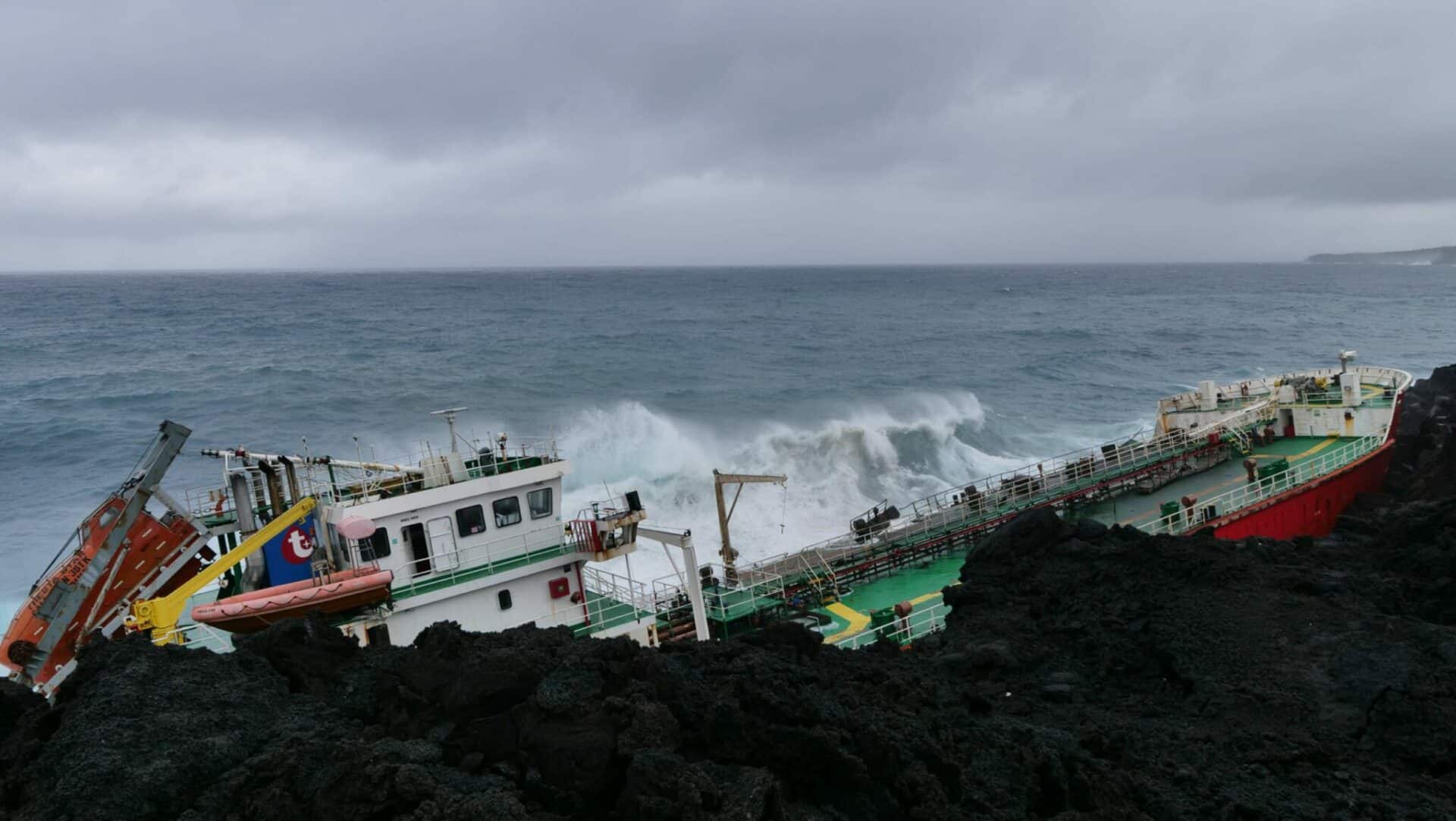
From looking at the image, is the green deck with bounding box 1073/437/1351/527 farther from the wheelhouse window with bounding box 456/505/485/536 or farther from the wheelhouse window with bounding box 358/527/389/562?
the wheelhouse window with bounding box 358/527/389/562

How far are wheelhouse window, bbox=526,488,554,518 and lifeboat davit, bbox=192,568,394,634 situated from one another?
2874 mm

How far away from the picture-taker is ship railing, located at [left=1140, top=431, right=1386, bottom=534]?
2147cm

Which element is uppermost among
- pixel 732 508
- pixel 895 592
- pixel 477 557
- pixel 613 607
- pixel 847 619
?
pixel 477 557

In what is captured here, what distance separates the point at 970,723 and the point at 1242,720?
3.52 meters

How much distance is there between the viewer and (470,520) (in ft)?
49.2

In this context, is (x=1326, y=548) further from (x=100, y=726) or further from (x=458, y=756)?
(x=100, y=726)

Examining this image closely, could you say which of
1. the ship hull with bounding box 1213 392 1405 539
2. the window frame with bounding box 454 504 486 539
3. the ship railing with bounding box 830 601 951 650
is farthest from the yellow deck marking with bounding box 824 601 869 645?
the ship hull with bounding box 1213 392 1405 539

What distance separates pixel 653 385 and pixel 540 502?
45.8 metres

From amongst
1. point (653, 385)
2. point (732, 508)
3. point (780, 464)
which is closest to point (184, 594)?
point (732, 508)

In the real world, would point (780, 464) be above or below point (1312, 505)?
below

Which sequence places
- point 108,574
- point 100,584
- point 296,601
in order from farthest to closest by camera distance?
point 108,574 < point 100,584 < point 296,601

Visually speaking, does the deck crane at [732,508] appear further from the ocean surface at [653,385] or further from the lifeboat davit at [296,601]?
the ocean surface at [653,385]

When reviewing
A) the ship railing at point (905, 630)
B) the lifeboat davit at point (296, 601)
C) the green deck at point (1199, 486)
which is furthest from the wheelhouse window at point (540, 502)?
the green deck at point (1199, 486)

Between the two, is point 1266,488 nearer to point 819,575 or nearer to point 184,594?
point 819,575
